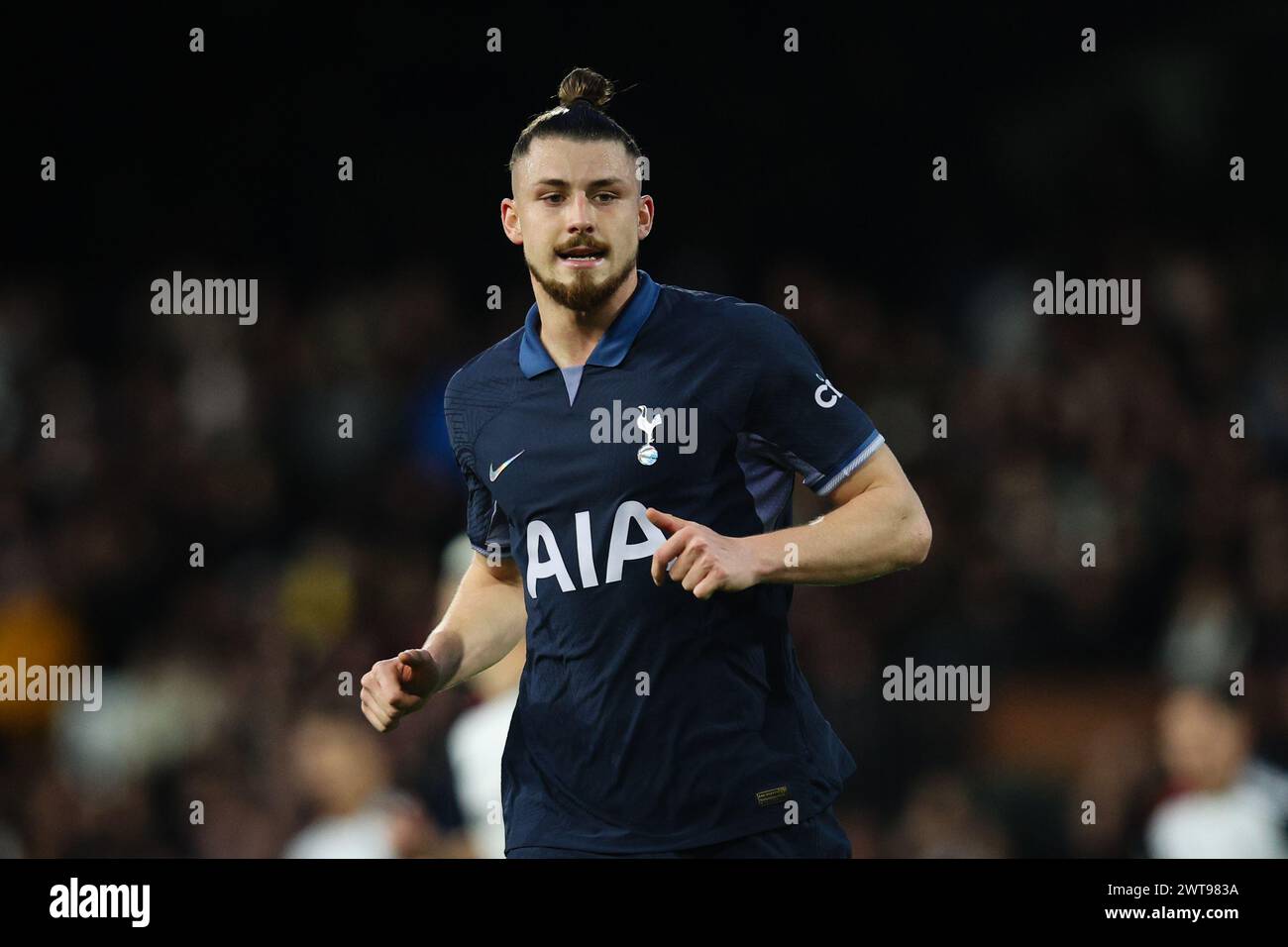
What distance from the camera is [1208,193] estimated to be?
29.0ft

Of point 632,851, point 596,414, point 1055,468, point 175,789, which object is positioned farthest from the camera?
point 1055,468

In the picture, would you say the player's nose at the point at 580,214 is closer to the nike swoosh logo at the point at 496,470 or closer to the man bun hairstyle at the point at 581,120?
the man bun hairstyle at the point at 581,120

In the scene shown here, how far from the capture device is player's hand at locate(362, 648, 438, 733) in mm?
3357

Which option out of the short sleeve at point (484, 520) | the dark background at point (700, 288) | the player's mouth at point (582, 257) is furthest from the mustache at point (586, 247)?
the dark background at point (700, 288)

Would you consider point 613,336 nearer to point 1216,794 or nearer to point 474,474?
point 474,474

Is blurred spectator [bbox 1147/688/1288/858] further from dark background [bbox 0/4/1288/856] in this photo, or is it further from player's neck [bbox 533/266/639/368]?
player's neck [bbox 533/266/639/368]

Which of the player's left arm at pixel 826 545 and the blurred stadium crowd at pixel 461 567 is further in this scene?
the blurred stadium crowd at pixel 461 567

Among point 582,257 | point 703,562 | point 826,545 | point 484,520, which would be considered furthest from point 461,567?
point 703,562

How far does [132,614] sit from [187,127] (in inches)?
116

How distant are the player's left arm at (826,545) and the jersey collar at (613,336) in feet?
1.60

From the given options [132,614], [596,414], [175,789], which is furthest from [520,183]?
[132,614]

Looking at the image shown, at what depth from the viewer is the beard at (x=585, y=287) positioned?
140 inches

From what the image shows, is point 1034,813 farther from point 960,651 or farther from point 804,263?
point 804,263

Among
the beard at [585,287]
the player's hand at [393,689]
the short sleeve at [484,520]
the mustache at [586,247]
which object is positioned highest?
the mustache at [586,247]
